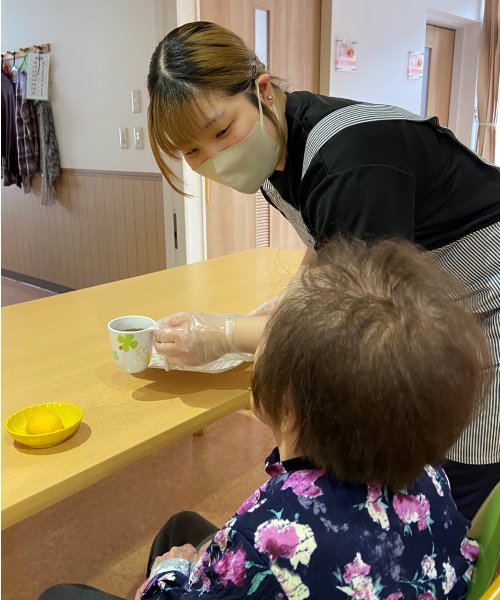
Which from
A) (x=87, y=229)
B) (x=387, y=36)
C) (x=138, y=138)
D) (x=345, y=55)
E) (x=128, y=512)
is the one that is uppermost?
(x=387, y=36)

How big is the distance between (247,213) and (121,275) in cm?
102

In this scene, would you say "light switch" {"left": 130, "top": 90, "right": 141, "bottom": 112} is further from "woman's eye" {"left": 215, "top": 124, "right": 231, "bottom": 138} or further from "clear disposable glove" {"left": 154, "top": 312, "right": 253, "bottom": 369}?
"clear disposable glove" {"left": 154, "top": 312, "right": 253, "bottom": 369}

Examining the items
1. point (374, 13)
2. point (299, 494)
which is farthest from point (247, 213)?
point (299, 494)

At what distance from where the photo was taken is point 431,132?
0.96 meters

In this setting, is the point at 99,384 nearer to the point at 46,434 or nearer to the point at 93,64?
the point at 46,434

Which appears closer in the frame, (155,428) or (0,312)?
(155,428)

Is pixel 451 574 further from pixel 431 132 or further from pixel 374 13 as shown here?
pixel 374 13

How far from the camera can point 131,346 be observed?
1.03 m

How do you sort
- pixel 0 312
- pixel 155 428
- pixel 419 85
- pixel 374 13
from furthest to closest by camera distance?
pixel 419 85 → pixel 374 13 → pixel 0 312 → pixel 155 428

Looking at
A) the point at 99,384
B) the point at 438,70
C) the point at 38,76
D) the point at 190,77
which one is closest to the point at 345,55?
the point at 438,70

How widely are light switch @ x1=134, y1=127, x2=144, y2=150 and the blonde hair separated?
2.45 meters

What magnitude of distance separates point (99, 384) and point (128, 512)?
3.38 ft

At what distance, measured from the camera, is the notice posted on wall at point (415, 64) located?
4250 millimetres

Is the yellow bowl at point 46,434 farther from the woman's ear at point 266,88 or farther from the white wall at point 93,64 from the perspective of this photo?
the white wall at point 93,64
